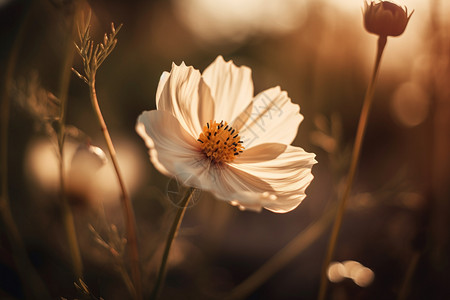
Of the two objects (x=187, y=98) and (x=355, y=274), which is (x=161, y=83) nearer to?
(x=187, y=98)

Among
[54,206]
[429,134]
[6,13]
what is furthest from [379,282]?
[6,13]

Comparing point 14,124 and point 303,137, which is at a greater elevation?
point 303,137

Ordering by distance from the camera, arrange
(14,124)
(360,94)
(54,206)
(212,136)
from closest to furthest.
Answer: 1. (212,136)
2. (54,206)
3. (14,124)
4. (360,94)

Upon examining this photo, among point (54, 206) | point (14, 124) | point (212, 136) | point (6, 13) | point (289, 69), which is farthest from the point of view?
point (289, 69)

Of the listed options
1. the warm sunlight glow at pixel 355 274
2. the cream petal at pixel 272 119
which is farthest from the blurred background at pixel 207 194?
the cream petal at pixel 272 119

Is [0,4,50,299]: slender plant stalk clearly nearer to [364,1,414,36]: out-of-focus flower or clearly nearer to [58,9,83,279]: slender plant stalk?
[58,9,83,279]: slender plant stalk

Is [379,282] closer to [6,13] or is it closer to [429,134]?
[429,134]

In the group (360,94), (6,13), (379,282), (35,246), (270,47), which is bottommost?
(35,246)

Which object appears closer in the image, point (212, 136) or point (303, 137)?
point (212, 136)
